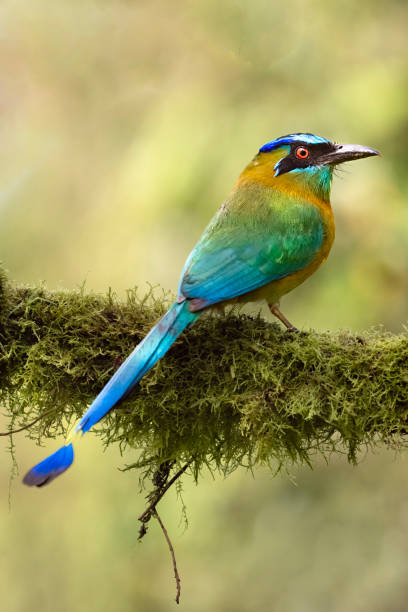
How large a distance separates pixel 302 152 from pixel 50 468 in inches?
62.1

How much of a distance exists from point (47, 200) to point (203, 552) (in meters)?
2.13

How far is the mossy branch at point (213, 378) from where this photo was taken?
2.25 metres

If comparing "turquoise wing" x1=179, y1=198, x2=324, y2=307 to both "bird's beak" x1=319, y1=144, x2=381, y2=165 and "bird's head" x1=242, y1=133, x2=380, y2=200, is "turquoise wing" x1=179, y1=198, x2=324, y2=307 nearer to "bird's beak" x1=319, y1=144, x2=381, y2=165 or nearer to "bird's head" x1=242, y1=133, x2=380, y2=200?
"bird's head" x1=242, y1=133, x2=380, y2=200

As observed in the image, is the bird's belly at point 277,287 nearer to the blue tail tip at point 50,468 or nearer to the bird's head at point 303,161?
the bird's head at point 303,161

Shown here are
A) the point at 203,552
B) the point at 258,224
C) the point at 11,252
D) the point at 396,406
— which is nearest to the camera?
the point at 396,406

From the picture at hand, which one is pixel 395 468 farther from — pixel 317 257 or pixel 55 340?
pixel 55 340

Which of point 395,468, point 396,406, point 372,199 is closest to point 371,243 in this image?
point 372,199

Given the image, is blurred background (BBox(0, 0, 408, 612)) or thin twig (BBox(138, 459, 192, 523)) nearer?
thin twig (BBox(138, 459, 192, 523))

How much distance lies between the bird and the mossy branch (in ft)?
0.41

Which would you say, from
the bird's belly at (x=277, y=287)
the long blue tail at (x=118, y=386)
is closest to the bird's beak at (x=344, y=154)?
the bird's belly at (x=277, y=287)

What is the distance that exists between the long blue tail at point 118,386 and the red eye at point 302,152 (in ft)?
3.35

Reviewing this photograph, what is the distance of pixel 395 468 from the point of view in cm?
393

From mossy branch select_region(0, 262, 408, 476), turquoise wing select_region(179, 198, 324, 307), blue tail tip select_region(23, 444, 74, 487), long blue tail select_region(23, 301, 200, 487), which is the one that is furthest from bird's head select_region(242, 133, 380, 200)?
blue tail tip select_region(23, 444, 74, 487)

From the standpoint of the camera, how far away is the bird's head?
9.65ft
